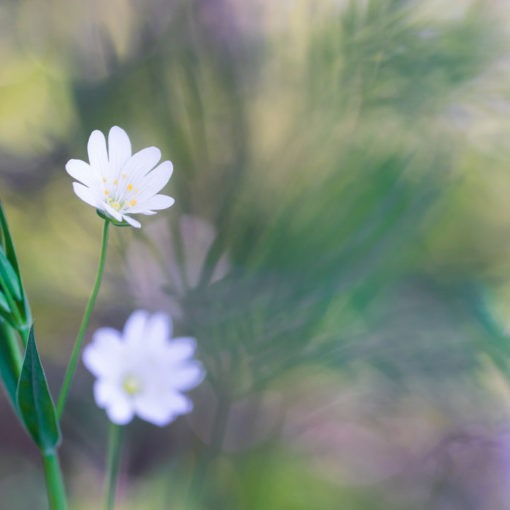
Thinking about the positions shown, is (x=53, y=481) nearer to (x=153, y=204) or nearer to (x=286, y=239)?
(x=153, y=204)

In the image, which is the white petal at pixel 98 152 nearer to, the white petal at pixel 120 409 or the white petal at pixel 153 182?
the white petal at pixel 153 182

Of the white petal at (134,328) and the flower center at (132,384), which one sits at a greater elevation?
the white petal at (134,328)

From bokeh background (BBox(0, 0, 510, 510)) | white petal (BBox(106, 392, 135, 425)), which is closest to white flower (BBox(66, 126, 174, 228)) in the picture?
white petal (BBox(106, 392, 135, 425))

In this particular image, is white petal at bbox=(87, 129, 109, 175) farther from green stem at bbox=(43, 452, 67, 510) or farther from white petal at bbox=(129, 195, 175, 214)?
green stem at bbox=(43, 452, 67, 510)

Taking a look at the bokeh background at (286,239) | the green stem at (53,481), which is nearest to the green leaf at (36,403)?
the green stem at (53,481)

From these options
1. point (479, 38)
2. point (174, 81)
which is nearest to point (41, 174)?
point (174, 81)

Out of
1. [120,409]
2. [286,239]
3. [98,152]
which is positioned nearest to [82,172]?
[98,152]

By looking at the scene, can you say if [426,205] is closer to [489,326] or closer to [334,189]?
[334,189]
